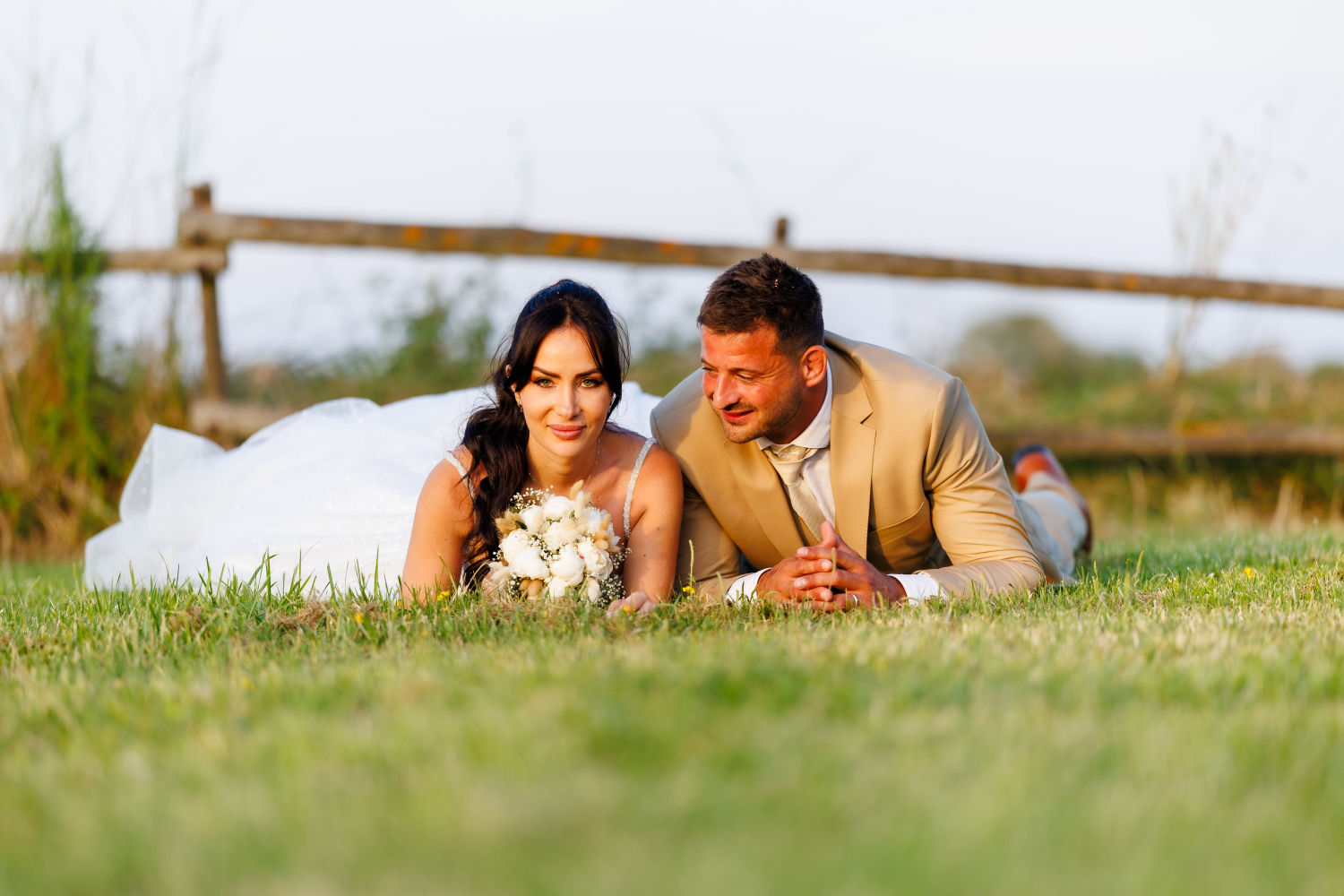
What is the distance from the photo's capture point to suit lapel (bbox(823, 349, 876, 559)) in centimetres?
469

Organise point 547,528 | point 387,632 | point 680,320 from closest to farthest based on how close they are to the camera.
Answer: point 387,632
point 547,528
point 680,320

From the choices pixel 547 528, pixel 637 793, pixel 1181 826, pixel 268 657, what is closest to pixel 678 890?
pixel 637 793

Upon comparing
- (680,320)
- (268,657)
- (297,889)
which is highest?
(680,320)

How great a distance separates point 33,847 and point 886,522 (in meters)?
3.66

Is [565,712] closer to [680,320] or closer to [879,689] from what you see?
[879,689]

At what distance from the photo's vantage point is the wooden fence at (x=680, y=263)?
820cm

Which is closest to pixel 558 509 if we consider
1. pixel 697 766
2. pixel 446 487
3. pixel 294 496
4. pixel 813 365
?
pixel 446 487

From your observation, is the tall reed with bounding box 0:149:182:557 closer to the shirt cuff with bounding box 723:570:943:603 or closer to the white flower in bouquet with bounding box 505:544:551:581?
the white flower in bouquet with bounding box 505:544:551:581

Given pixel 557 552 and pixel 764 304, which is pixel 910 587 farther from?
pixel 557 552

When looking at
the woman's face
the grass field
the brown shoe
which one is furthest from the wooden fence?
the grass field

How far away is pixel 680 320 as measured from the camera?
10.5m

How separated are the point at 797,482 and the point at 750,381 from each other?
0.65 meters

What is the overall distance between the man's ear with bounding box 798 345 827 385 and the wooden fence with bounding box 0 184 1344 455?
416 centimetres

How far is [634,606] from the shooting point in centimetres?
406
